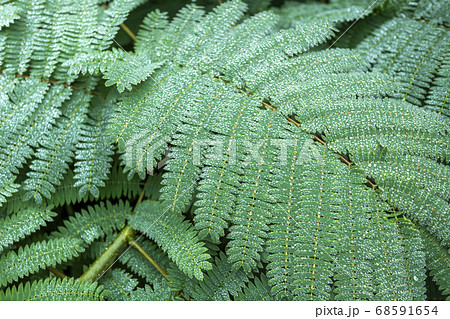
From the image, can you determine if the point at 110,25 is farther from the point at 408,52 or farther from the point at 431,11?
the point at 431,11

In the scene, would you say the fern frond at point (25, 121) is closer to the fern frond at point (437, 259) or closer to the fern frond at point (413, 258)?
the fern frond at point (413, 258)

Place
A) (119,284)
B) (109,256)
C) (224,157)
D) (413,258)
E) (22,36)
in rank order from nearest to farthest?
(413,258) → (224,157) → (119,284) → (109,256) → (22,36)

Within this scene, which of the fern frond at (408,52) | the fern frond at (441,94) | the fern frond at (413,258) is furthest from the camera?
the fern frond at (408,52)

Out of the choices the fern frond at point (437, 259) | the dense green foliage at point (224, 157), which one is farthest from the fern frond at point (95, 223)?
the fern frond at point (437, 259)

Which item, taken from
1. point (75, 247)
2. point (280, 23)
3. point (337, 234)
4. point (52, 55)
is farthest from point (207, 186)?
point (280, 23)

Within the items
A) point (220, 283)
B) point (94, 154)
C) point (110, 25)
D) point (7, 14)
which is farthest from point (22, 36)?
point (220, 283)

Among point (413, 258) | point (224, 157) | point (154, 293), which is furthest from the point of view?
point (154, 293)

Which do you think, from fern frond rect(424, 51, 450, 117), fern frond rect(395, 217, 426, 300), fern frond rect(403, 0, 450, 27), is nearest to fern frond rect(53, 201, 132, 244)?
fern frond rect(395, 217, 426, 300)
